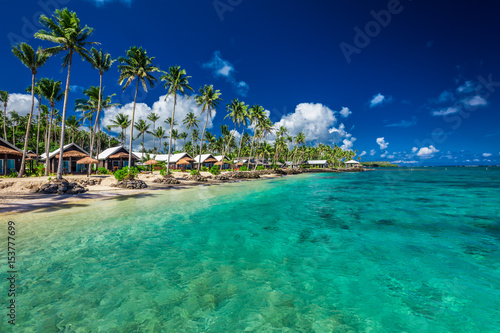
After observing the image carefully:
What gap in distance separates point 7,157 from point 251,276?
1530 inches

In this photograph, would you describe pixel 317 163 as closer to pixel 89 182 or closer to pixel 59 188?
pixel 89 182

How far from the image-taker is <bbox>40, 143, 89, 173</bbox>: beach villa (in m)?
32.2

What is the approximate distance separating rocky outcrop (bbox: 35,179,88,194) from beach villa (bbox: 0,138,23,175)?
12241 millimetres

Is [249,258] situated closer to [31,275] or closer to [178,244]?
[178,244]

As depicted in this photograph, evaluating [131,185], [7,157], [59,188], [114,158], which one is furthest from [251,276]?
[114,158]

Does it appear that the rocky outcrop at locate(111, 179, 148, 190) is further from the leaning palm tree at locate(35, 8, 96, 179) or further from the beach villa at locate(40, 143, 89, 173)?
the beach villa at locate(40, 143, 89, 173)

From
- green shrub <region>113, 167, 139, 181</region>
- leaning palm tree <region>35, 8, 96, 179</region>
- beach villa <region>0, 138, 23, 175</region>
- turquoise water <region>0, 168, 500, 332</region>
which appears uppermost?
leaning palm tree <region>35, 8, 96, 179</region>

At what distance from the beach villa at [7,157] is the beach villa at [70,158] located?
4197 millimetres

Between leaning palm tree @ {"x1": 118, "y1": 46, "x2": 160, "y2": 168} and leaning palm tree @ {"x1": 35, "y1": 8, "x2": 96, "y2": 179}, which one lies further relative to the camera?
leaning palm tree @ {"x1": 118, "y1": 46, "x2": 160, "y2": 168}

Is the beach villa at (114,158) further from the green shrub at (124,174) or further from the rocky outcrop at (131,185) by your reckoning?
the rocky outcrop at (131,185)

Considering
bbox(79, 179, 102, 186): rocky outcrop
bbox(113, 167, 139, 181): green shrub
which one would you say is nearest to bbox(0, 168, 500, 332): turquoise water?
bbox(113, 167, 139, 181): green shrub

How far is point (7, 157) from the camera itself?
88.9ft

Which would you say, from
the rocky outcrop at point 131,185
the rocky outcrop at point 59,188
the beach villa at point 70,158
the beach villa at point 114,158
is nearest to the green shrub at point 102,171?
the beach villa at point 70,158

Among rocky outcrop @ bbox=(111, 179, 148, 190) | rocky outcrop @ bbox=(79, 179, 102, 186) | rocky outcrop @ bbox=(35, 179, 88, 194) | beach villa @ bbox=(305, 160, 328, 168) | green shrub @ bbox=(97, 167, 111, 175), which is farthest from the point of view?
beach villa @ bbox=(305, 160, 328, 168)
